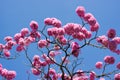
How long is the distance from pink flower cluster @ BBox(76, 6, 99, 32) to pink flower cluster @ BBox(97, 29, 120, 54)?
1.78 ft

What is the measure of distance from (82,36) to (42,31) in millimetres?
1348

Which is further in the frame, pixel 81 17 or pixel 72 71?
pixel 81 17

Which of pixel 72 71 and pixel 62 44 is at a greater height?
pixel 62 44

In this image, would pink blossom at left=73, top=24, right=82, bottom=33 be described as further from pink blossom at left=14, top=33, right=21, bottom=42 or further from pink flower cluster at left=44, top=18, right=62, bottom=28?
pink blossom at left=14, top=33, right=21, bottom=42

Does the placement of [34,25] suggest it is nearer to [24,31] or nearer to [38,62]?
[24,31]

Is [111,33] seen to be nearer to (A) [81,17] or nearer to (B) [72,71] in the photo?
(A) [81,17]

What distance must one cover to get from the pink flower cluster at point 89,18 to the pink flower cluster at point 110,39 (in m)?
0.54

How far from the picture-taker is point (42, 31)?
10.1 metres

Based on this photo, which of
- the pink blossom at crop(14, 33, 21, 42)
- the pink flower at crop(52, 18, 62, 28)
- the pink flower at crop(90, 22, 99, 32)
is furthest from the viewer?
the pink blossom at crop(14, 33, 21, 42)

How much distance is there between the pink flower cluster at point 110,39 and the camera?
9670 mm

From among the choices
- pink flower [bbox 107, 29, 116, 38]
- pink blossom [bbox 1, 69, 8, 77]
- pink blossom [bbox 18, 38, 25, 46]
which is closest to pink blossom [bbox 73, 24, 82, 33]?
pink flower [bbox 107, 29, 116, 38]

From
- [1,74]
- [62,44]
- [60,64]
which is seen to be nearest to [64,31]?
[62,44]

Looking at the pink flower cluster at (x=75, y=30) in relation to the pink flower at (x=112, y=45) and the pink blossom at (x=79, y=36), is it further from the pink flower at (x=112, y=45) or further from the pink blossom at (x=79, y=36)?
the pink flower at (x=112, y=45)

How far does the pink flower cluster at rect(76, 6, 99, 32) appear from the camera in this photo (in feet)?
33.0
